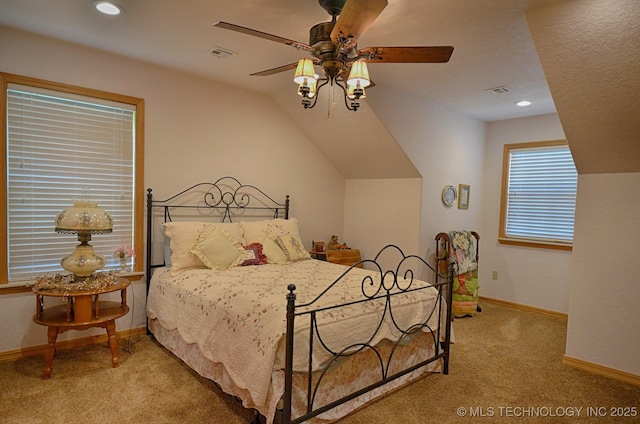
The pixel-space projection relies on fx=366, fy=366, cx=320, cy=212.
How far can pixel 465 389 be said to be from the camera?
8.41 ft

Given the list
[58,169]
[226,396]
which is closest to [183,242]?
[58,169]

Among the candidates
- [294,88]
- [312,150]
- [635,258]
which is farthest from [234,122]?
[635,258]

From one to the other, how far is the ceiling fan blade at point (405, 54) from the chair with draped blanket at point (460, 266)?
263cm

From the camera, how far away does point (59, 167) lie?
2.97 metres

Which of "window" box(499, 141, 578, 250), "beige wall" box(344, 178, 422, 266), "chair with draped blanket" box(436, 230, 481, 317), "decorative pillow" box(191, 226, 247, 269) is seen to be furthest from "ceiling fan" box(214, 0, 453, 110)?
"window" box(499, 141, 578, 250)

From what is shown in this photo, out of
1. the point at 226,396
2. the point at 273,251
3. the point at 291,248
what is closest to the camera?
the point at 226,396

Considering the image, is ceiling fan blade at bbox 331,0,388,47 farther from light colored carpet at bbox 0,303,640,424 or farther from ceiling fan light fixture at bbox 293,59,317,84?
light colored carpet at bbox 0,303,640,424

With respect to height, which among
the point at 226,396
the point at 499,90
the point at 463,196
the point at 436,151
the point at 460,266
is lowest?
the point at 226,396

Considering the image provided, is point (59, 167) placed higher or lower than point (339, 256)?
higher

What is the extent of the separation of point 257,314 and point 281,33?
192cm

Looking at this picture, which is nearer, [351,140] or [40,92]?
[40,92]

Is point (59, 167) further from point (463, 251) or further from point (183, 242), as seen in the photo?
point (463, 251)

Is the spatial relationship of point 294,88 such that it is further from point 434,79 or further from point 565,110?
point 565,110

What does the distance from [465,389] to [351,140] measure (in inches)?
105
